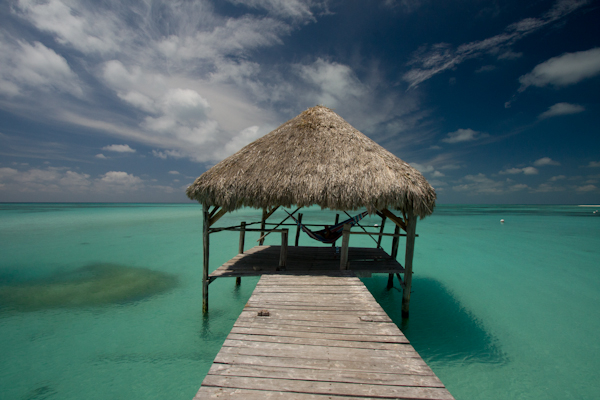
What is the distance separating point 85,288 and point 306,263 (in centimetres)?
494

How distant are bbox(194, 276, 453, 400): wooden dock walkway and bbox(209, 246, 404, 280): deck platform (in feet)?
3.76

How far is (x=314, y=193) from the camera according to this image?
3.31 meters

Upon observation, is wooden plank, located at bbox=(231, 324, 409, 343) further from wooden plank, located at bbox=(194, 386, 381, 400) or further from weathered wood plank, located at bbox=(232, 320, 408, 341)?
wooden plank, located at bbox=(194, 386, 381, 400)

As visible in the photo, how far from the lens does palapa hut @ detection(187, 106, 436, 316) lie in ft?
10.8

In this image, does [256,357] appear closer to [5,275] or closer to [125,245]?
[5,275]

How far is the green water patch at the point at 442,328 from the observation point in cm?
309

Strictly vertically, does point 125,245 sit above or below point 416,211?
below

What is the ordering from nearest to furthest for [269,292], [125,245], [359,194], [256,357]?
[256,357] < [269,292] < [359,194] < [125,245]

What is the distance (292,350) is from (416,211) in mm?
2482

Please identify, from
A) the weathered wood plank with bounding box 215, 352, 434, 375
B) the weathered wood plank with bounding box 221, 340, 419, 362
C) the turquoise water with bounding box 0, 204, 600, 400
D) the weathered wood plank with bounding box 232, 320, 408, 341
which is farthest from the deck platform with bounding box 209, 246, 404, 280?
the weathered wood plank with bounding box 215, 352, 434, 375

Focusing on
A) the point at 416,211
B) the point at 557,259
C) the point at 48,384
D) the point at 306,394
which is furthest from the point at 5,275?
the point at 557,259

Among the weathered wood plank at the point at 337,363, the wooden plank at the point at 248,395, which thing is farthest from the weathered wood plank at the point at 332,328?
the wooden plank at the point at 248,395

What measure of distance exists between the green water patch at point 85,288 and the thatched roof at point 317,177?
284 cm

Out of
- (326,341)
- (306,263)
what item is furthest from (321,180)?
(326,341)
